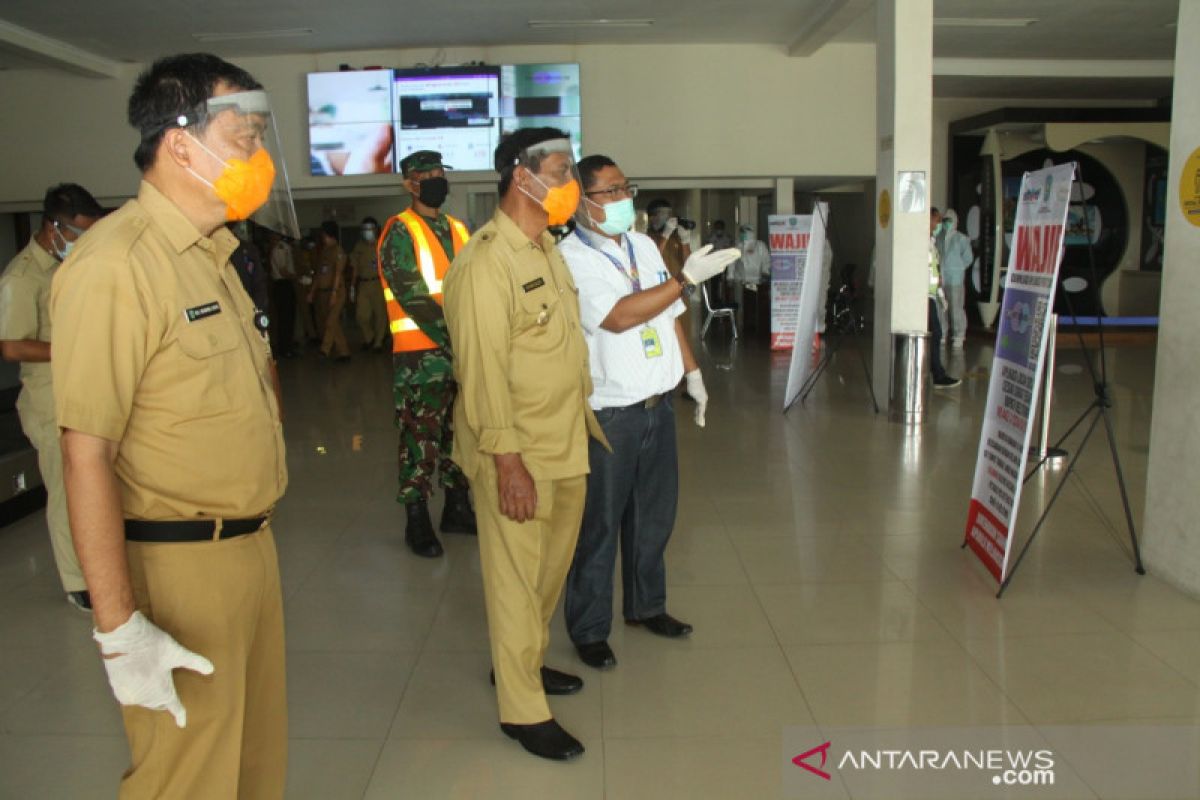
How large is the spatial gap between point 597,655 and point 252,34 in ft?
29.8

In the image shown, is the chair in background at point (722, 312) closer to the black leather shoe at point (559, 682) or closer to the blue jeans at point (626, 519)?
→ the blue jeans at point (626, 519)

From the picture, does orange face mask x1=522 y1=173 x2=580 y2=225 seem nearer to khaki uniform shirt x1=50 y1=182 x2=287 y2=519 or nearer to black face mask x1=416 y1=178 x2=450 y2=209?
khaki uniform shirt x1=50 y1=182 x2=287 y2=519

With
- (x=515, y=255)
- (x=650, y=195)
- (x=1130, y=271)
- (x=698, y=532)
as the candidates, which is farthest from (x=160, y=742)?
(x=650, y=195)

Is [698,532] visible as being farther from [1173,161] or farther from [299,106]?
[299,106]

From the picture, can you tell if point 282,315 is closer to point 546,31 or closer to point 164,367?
point 546,31

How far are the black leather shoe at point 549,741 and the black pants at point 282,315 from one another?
10722mm

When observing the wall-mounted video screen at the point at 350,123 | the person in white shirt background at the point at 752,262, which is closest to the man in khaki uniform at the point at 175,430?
the wall-mounted video screen at the point at 350,123

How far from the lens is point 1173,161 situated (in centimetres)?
358

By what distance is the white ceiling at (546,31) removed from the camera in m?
8.99

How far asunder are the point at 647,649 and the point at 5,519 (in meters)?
3.56

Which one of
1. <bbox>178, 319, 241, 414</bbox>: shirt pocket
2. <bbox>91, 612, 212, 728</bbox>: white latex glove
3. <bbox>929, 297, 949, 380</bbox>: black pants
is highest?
<bbox>178, 319, 241, 414</bbox>: shirt pocket

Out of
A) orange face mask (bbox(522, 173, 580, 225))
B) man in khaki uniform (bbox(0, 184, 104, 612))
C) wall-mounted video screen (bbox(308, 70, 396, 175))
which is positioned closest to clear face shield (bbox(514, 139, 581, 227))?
orange face mask (bbox(522, 173, 580, 225))

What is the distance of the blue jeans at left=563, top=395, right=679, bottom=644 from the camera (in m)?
2.92

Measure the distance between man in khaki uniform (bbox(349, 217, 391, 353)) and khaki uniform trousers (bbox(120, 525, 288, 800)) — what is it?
10599 mm
